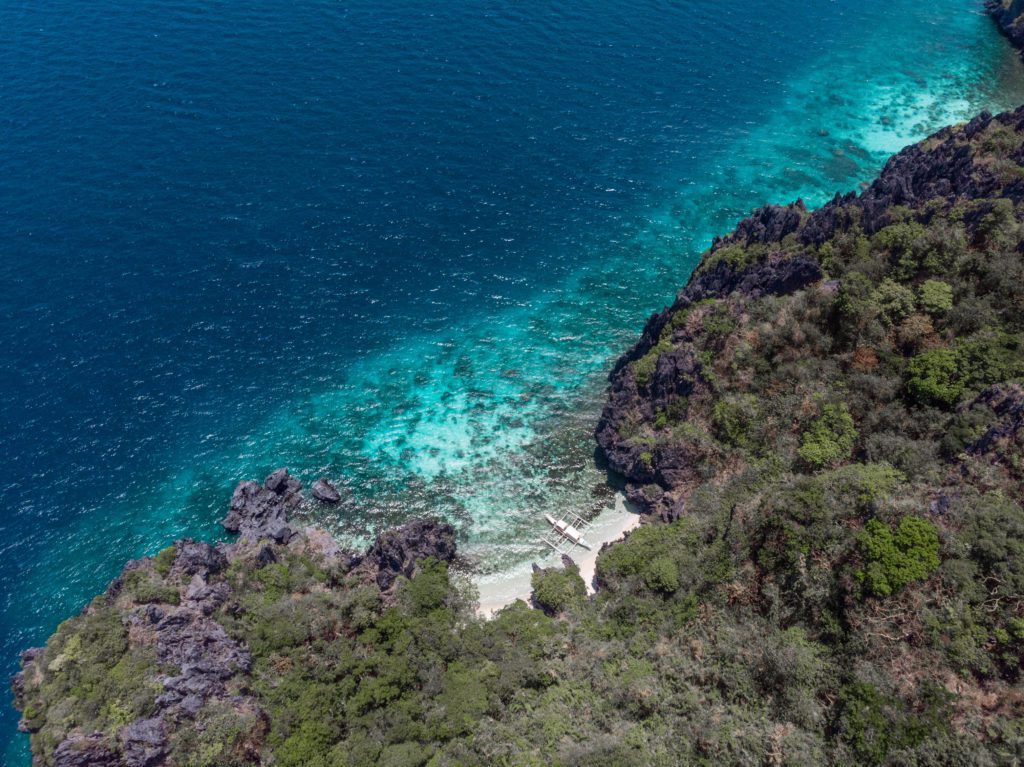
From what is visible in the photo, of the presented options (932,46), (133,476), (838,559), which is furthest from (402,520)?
(932,46)

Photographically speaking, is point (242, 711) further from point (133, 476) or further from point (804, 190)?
point (804, 190)

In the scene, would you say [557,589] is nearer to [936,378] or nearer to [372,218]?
[936,378]

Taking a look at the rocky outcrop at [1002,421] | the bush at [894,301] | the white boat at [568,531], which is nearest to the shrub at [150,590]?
the white boat at [568,531]

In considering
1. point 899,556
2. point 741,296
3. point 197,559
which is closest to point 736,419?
point 741,296

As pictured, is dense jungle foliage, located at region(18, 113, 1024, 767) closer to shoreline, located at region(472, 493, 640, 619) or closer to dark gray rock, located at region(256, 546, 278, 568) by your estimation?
dark gray rock, located at region(256, 546, 278, 568)

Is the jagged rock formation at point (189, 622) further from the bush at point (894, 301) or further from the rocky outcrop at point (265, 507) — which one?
the bush at point (894, 301)
